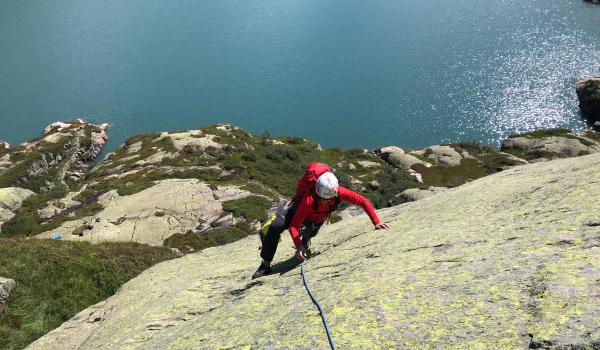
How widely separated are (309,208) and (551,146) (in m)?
101

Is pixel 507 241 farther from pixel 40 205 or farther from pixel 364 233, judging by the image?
pixel 40 205

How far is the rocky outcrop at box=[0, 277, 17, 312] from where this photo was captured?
17.3 metres

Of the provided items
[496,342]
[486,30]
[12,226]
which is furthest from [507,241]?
[486,30]

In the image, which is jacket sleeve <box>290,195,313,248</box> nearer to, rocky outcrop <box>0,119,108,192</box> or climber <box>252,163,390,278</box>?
climber <box>252,163,390,278</box>

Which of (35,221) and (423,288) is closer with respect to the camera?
(423,288)

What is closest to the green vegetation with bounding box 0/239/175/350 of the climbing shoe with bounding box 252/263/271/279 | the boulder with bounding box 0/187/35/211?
the climbing shoe with bounding box 252/263/271/279

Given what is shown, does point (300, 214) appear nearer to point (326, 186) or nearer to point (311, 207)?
point (311, 207)

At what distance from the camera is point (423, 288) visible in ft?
27.0

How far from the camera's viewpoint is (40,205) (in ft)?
172

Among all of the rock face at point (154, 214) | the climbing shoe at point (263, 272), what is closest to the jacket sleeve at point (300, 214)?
the climbing shoe at point (263, 272)

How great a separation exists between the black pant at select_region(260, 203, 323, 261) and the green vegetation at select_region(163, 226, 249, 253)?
23.1 m

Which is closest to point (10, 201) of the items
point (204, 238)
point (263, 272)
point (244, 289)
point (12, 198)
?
point (12, 198)

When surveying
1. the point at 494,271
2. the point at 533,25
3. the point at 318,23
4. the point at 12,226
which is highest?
the point at 318,23

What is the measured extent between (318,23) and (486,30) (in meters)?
65.5
